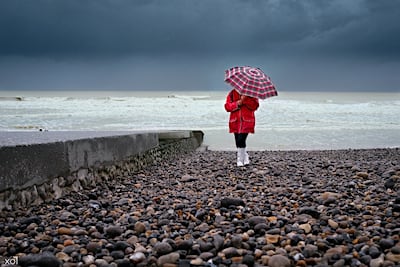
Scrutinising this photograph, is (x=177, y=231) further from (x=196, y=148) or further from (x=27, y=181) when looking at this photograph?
(x=196, y=148)

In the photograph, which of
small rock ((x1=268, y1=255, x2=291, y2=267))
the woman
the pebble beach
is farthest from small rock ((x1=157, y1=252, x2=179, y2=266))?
the woman

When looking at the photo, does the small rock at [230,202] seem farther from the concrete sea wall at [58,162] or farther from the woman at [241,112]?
the woman at [241,112]

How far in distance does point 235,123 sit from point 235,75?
2.43ft

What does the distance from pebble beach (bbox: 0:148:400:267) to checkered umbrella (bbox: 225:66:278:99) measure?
1.78 metres

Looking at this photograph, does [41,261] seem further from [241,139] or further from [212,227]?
[241,139]

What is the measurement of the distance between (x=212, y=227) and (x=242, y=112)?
3499 mm

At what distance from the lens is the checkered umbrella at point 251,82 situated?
18.8ft

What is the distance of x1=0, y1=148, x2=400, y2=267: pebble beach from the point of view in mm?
2174

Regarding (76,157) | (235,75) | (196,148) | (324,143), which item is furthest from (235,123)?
(324,143)

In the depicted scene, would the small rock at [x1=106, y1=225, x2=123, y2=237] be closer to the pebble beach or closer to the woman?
the pebble beach

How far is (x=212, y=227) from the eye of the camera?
9.17 feet

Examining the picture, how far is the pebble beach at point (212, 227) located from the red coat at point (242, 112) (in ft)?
6.14

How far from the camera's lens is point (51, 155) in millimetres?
3350

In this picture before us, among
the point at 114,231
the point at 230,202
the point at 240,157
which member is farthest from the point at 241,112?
the point at 114,231
